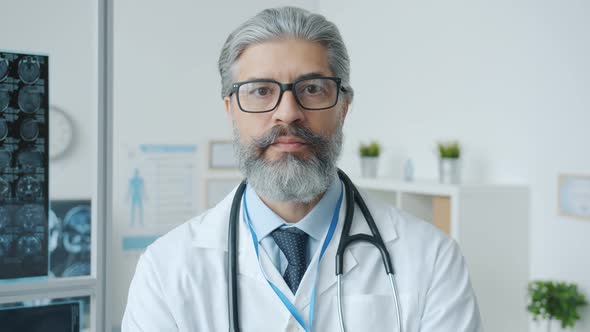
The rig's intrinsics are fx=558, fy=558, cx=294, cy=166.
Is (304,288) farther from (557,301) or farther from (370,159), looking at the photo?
(370,159)

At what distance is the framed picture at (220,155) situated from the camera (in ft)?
10.1

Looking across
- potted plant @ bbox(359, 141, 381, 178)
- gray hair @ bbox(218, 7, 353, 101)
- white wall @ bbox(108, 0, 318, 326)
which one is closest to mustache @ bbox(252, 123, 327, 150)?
gray hair @ bbox(218, 7, 353, 101)

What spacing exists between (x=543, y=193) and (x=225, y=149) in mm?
1702

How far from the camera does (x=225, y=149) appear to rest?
3.12 meters

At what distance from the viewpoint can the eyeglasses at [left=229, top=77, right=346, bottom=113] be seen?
3.30ft

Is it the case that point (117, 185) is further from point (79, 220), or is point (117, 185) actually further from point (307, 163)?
point (307, 163)

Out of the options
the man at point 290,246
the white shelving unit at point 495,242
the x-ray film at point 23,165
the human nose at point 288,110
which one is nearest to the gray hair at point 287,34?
the man at point 290,246

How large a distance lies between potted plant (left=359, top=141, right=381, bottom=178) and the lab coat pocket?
1707 millimetres

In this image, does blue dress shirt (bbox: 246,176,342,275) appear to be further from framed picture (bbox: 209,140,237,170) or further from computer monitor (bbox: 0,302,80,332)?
framed picture (bbox: 209,140,237,170)

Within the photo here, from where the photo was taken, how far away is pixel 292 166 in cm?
104

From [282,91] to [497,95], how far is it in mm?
1460

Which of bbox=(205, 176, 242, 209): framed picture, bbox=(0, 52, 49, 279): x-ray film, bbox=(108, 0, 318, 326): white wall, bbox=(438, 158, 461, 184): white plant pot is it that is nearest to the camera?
bbox=(0, 52, 49, 279): x-ray film

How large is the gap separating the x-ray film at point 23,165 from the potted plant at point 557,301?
153 cm

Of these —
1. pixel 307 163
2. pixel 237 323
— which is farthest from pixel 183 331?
pixel 307 163
